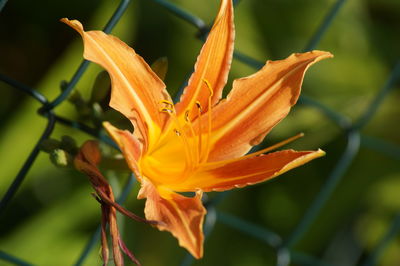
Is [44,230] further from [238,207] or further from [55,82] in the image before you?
[238,207]

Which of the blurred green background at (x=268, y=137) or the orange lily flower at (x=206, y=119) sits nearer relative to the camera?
the orange lily flower at (x=206, y=119)

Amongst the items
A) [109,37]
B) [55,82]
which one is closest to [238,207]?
[55,82]

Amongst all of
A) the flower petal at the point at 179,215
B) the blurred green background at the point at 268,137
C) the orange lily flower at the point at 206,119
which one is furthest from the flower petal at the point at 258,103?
the blurred green background at the point at 268,137

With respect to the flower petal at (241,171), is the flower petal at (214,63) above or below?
above

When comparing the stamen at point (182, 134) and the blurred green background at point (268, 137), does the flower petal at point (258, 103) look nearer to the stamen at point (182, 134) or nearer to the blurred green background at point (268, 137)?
the stamen at point (182, 134)

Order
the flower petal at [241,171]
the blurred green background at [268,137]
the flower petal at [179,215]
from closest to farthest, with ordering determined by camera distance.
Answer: the flower petal at [179,215] < the flower petal at [241,171] < the blurred green background at [268,137]

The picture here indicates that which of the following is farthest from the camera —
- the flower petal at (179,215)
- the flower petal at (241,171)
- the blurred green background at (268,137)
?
the blurred green background at (268,137)

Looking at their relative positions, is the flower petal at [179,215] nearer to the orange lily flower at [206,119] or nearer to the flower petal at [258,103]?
the orange lily flower at [206,119]

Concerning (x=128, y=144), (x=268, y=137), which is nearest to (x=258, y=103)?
(x=128, y=144)

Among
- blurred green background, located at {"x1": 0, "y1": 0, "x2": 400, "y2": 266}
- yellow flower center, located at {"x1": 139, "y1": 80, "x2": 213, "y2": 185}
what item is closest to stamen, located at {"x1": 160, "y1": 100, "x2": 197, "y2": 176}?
yellow flower center, located at {"x1": 139, "y1": 80, "x2": 213, "y2": 185}
